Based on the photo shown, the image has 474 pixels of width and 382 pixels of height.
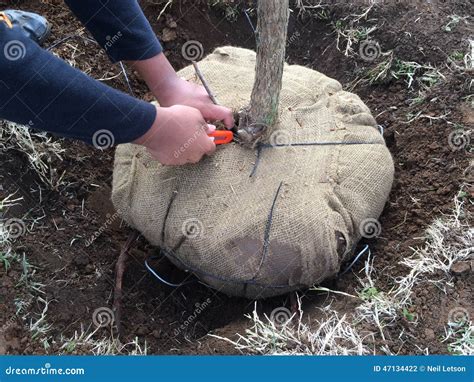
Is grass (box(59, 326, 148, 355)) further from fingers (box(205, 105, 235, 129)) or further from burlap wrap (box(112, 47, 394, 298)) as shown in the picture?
fingers (box(205, 105, 235, 129))

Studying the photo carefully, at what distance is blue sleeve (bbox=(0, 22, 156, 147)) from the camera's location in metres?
1.02

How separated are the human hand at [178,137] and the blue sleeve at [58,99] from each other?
0.06 m

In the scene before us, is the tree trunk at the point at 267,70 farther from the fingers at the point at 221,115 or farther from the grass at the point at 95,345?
the grass at the point at 95,345

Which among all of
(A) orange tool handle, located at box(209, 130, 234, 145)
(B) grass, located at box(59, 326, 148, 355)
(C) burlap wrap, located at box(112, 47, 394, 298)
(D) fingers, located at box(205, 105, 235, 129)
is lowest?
(B) grass, located at box(59, 326, 148, 355)

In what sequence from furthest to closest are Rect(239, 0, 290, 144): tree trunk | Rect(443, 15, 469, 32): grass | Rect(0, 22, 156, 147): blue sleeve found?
1. Rect(443, 15, 469, 32): grass
2. Rect(239, 0, 290, 144): tree trunk
3. Rect(0, 22, 156, 147): blue sleeve

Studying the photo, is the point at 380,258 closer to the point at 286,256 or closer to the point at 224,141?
the point at 286,256

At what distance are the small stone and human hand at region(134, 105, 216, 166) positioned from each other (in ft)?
2.10

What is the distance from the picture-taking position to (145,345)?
1402 mm

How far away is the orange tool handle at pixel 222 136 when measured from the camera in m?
1.43

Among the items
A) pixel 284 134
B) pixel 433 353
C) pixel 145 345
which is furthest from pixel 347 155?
pixel 145 345

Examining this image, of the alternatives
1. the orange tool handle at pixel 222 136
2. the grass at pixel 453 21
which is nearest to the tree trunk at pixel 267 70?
the orange tool handle at pixel 222 136

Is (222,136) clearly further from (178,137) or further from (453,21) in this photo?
(453,21)

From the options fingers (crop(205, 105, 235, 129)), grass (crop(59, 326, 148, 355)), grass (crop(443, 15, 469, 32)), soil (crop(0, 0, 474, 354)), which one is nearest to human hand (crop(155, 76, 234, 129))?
fingers (crop(205, 105, 235, 129))

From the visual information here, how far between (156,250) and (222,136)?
17.3 inches
